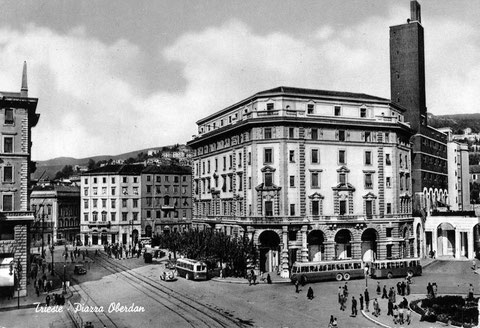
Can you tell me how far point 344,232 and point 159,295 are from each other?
28.7m

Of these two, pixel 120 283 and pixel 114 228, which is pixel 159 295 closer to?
pixel 120 283

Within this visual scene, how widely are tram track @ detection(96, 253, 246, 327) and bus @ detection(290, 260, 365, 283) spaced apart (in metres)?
12.6

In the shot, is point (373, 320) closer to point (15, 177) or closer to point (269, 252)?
point (269, 252)

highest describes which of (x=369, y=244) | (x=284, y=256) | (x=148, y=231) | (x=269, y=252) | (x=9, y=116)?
(x=9, y=116)

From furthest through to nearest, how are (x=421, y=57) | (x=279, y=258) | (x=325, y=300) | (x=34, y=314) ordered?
1. (x=421, y=57)
2. (x=279, y=258)
3. (x=325, y=300)
4. (x=34, y=314)

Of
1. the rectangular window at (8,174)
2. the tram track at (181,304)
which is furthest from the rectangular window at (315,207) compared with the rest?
the rectangular window at (8,174)

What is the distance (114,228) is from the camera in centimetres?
10856

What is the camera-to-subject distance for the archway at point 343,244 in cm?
6525

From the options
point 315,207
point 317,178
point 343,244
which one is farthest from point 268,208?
point 343,244

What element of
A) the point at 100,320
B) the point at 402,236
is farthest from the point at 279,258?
the point at 100,320

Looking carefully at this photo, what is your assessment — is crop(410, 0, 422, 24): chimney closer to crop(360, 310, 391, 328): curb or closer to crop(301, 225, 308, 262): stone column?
crop(301, 225, 308, 262): stone column

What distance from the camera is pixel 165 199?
4412 inches

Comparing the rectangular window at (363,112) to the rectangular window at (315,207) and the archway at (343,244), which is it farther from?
the archway at (343,244)

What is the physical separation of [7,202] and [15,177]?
251 centimetres
